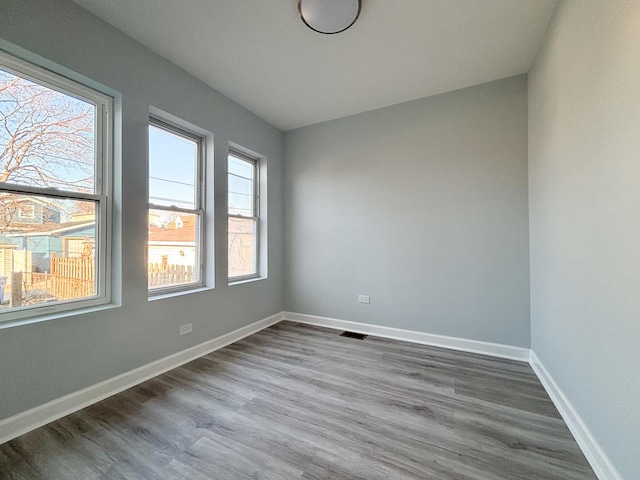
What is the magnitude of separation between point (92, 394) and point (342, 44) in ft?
11.4

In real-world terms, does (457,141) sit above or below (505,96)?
below

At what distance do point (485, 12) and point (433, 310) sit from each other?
2.78 m

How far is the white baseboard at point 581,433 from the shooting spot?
123 centimetres

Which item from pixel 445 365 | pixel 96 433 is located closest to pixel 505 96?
pixel 445 365

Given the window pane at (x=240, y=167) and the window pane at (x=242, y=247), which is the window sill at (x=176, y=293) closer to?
the window pane at (x=242, y=247)

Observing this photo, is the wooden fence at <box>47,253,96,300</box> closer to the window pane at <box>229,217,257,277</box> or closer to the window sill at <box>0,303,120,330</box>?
the window sill at <box>0,303,120,330</box>

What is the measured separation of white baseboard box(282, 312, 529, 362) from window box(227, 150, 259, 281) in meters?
1.10

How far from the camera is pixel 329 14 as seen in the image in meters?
1.85

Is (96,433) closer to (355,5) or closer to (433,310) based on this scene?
(433,310)

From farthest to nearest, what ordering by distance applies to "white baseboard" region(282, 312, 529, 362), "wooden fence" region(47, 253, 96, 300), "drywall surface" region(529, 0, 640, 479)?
1. "white baseboard" region(282, 312, 529, 362)
2. "wooden fence" region(47, 253, 96, 300)
3. "drywall surface" region(529, 0, 640, 479)

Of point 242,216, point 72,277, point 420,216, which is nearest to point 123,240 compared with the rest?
point 72,277

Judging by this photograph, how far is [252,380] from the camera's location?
7.10 feet

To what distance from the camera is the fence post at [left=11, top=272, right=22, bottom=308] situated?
5.34 ft

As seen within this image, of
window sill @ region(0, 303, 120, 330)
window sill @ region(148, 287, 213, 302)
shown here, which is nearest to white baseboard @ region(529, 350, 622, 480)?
window sill @ region(148, 287, 213, 302)
